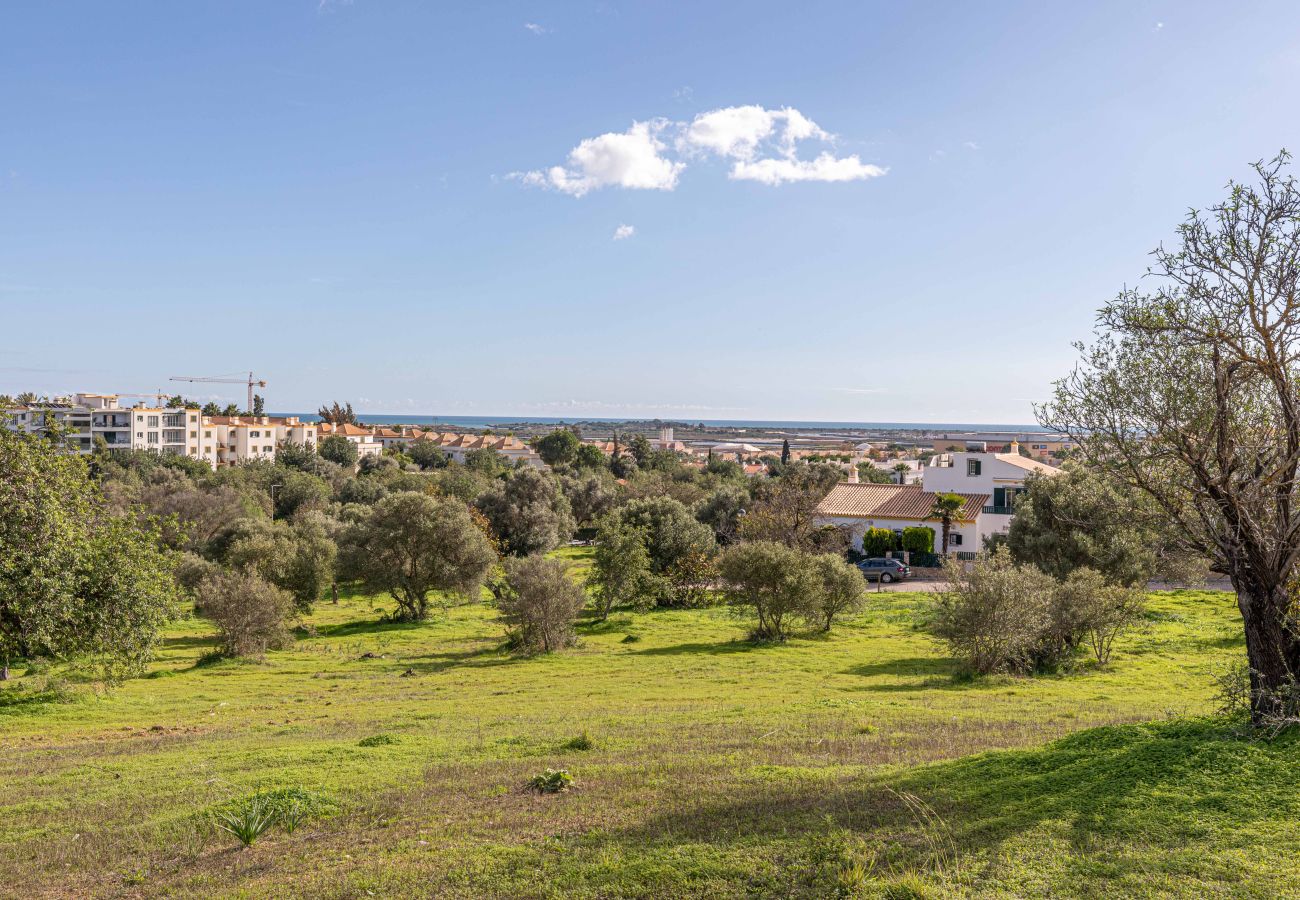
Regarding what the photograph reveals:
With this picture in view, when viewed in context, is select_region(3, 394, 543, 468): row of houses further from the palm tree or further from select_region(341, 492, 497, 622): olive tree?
select_region(341, 492, 497, 622): olive tree

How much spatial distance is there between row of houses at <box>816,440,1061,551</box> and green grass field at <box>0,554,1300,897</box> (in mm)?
37702

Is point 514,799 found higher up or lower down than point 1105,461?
lower down

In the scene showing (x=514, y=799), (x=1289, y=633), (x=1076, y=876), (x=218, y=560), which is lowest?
(x=218, y=560)

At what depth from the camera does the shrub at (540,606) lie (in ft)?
101

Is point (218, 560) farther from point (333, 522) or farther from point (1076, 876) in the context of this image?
point (1076, 876)

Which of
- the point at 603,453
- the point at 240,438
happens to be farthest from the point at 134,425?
the point at 603,453

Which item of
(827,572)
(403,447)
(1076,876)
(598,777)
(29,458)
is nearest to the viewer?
(1076,876)

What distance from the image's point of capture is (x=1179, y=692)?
2111cm

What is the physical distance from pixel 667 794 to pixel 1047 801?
4665 millimetres

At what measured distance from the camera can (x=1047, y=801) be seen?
378 inches

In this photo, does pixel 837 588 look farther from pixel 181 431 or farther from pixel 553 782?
pixel 181 431

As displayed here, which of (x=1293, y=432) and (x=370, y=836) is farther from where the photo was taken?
(x=1293, y=432)

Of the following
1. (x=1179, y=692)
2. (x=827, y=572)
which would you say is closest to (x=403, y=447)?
(x=827, y=572)

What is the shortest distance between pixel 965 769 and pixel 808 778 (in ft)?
7.05
